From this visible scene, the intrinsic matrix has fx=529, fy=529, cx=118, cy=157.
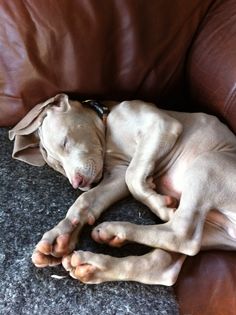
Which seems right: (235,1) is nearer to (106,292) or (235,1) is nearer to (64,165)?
(64,165)

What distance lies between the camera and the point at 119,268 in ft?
4.54

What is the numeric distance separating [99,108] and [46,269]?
69cm

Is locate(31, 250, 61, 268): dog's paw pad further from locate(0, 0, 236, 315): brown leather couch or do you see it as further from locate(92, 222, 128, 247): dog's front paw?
locate(0, 0, 236, 315): brown leather couch

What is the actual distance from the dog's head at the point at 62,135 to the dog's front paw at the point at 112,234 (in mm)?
317

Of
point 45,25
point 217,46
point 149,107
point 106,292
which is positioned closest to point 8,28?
point 45,25

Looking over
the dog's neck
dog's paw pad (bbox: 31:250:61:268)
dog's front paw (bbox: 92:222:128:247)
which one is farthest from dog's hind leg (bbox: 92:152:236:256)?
the dog's neck

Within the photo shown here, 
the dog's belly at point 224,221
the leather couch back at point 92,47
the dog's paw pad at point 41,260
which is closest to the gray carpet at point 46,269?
the dog's paw pad at point 41,260

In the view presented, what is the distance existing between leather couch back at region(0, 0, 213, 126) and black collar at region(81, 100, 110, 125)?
1.1 inches

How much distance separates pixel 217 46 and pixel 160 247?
76 centimetres

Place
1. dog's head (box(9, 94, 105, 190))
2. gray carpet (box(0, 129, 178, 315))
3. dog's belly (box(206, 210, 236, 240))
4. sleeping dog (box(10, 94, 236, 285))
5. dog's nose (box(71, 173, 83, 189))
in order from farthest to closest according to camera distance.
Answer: dog's head (box(9, 94, 105, 190))
dog's nose (box(71, 173, 83, 189))
dog's belly (box(206, 210, 236, 240))
sleeping dog (box(10, 94, 236, 285))
gray carpet (box(0, 129, 178, 315))

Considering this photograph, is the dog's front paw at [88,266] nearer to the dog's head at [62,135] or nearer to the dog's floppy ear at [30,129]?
the dog's head at [62,135]

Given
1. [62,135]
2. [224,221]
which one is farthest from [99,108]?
[224,221]

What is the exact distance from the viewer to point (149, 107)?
1828 millimetres

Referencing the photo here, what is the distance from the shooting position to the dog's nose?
1.69 metres
